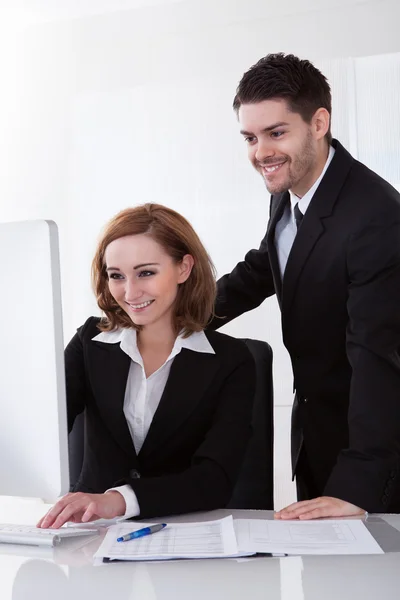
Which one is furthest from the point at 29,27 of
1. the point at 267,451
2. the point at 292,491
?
the point at 267,451

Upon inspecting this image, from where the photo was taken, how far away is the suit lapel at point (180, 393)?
5.70ft

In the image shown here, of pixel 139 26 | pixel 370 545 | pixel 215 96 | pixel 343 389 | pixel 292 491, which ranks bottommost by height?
pixel 292 491

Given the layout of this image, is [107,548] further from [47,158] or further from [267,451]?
[47,158]

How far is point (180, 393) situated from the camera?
1.77 meters

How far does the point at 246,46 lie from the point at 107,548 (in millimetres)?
3599

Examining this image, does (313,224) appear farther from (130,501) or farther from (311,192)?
(130,501)

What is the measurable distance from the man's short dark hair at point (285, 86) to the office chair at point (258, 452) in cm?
68

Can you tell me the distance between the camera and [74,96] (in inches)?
185

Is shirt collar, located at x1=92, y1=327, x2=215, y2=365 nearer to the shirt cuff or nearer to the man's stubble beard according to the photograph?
the shirt cuff

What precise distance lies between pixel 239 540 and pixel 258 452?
1.86 feet

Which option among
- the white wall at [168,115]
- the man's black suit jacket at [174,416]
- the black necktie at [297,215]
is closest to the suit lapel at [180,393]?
the man's black suit jacket at [174,416]

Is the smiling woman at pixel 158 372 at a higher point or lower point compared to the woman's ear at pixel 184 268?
lower

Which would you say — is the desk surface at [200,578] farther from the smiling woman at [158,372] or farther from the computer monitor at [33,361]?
the smiling woman at [158,372]

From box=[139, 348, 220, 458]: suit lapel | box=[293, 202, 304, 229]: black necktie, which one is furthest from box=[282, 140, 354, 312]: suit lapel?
box=[139, 348, 220, 458]: suit lapel
